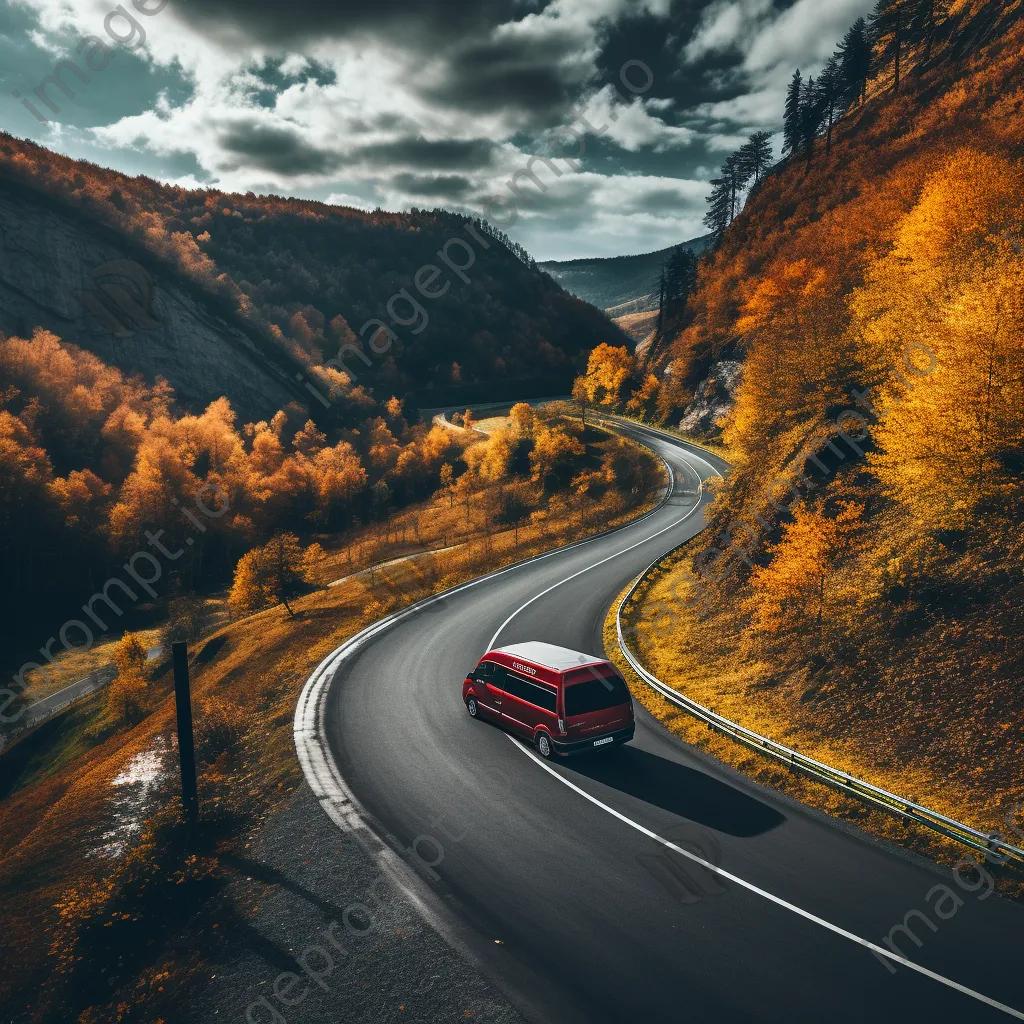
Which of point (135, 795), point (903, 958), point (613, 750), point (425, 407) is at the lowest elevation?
point (135, 795)

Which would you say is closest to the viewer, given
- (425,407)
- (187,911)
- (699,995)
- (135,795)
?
(699,995)

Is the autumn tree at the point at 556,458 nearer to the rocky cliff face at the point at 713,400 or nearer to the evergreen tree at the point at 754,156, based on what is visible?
the rocky cliff face at the point at 713,400

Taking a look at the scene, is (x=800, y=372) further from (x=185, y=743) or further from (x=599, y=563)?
(x=185, y=743)

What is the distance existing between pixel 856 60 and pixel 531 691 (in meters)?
113

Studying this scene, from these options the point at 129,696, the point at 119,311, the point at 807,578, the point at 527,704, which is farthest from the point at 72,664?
the point at 119,311

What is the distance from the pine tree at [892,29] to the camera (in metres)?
82.9

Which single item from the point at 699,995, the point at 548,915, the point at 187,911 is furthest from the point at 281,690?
the point at 699,995

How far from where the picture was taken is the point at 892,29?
85062mm

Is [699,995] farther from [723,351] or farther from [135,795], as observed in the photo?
[723,351]

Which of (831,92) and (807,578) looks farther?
(831,92)

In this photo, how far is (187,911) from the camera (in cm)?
1055

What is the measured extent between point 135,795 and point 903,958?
64.3 ft

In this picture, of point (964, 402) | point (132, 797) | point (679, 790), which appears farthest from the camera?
point (132, 797)

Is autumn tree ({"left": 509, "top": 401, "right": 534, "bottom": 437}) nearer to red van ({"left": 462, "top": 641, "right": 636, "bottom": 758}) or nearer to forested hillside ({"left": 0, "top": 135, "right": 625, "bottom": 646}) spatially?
forested hillside ({"left": 0, "top": 135, "right": 625, "bottom": 646})
